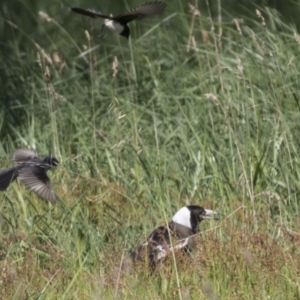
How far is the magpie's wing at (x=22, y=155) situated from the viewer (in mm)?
5559

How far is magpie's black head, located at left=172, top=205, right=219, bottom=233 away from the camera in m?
5.38

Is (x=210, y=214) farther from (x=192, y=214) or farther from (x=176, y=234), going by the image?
(x=176, y=234)

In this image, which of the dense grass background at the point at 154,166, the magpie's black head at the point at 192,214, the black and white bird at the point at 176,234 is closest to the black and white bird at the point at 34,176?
the dense grass background at the point at 154,166

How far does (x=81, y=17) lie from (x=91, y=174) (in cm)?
290

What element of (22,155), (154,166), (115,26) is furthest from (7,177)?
(154,166)

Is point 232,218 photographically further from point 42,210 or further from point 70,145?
point 70,145

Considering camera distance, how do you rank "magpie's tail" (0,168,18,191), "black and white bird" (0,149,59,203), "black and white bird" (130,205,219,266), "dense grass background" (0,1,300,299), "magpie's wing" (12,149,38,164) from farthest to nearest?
1. "magpie's wing" (12,149,38,164)
2. "black and white bird" (0,149,59,203)
3. "magpie's tail" (0,168,18,191)
4. "black and white bird" (130,205,219,266)
5. "dense grass background" (0,1,300,299)

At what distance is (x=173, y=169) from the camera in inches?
246

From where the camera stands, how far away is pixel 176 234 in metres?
5.29

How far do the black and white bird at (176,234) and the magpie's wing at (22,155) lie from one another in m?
→ 0.72

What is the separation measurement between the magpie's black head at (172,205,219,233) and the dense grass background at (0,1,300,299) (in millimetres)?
67

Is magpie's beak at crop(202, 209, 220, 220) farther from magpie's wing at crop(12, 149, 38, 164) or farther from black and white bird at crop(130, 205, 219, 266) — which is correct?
magpie's wing at crop(12, 149, 38, 164)

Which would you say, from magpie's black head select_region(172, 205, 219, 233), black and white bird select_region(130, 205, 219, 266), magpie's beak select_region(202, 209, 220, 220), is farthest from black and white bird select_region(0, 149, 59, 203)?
magpie's beak select_region(202, 209, 220, 220)

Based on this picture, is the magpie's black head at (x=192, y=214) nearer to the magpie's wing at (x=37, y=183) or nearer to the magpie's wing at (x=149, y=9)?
the magpie's wing at (x=37, y=183)
